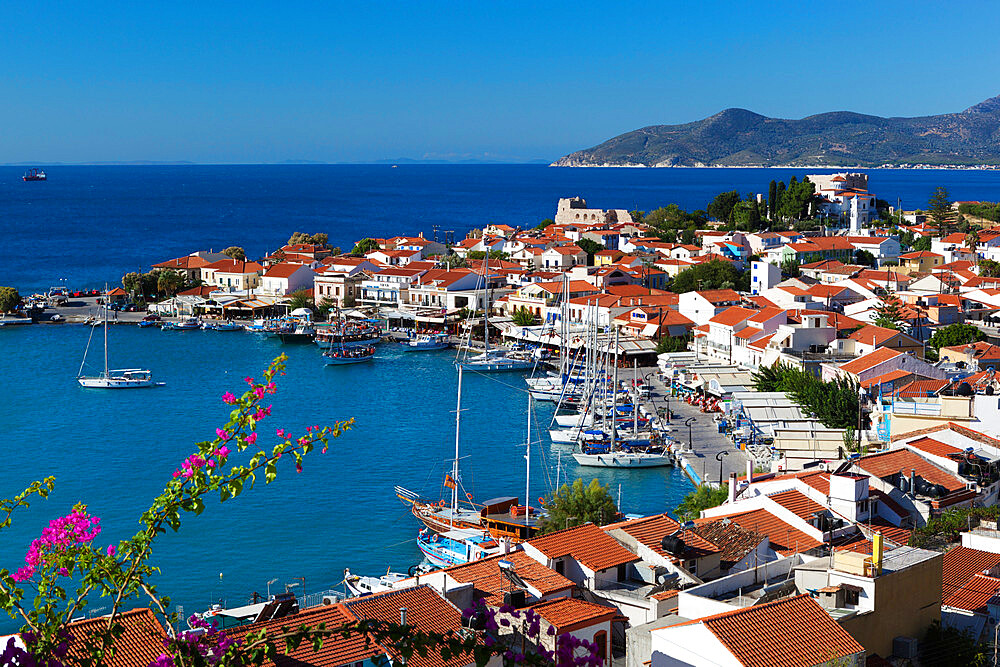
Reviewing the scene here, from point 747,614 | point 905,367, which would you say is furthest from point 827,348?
point 747,614

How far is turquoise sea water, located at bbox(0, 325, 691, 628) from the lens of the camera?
17688 mm

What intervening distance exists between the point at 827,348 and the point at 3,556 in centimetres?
2072

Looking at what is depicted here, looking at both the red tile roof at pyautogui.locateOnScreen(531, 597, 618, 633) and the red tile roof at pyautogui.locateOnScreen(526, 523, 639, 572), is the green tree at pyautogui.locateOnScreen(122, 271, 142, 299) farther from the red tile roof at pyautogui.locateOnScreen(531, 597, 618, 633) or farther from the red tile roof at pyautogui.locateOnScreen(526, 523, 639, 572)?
the red tile roof at pyautogui.locateOnScreen(531, 597, 618, 633)

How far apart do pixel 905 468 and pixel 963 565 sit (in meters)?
3.51

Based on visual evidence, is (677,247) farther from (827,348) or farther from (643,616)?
(643,616)

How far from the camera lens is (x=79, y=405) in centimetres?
2997

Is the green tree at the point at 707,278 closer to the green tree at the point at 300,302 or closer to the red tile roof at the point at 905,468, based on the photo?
the green tree at the point at 300,302

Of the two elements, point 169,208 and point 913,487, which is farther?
point 169,208

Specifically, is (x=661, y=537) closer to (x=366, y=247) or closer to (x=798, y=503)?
(x=798, y=503)

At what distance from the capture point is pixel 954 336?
2959cm

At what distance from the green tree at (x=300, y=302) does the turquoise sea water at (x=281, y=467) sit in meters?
6.37

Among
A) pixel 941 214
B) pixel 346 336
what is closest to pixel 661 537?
pixel 346 336

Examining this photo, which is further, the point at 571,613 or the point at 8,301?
the point at 8,301

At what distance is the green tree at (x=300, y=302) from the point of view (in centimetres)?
4616
